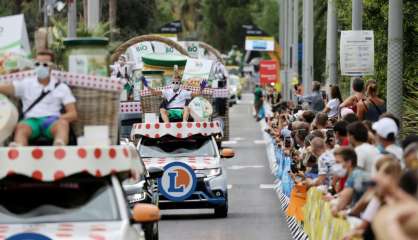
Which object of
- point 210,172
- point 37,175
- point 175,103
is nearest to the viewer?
point 37,175

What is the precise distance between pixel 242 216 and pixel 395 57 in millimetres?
4998

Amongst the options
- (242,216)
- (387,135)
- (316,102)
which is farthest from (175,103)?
(387,135)

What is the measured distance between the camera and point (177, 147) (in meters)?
25.0

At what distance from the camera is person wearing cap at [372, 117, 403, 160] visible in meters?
13.9

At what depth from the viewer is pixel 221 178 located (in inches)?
960

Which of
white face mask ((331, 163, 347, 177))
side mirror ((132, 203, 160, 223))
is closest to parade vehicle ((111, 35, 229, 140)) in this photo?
white face mask ((331, 163, 347, 177))

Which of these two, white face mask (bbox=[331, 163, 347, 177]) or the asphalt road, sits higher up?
white face mask (bbox=[331, 163, 347, 177])

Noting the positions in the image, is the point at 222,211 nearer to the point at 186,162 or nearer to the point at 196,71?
the point at 186,162

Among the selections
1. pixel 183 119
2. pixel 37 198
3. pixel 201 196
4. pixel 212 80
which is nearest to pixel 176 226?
pixel 201 196

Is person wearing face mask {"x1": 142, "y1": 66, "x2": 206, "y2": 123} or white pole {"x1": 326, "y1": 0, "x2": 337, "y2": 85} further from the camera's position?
white pole {"x1": 326, "y1": 0, "x2": 337, "y2": 85}

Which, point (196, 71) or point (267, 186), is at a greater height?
point (196, 71)

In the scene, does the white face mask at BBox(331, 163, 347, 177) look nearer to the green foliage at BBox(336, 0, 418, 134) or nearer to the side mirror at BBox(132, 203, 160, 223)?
the side mirror at BBox(132, 203, 160, 223)

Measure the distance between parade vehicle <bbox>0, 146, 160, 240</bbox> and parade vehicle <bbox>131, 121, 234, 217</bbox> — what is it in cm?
1066

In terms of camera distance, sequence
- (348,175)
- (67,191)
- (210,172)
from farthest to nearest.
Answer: (210,172)
(348,175)
(67,191)
